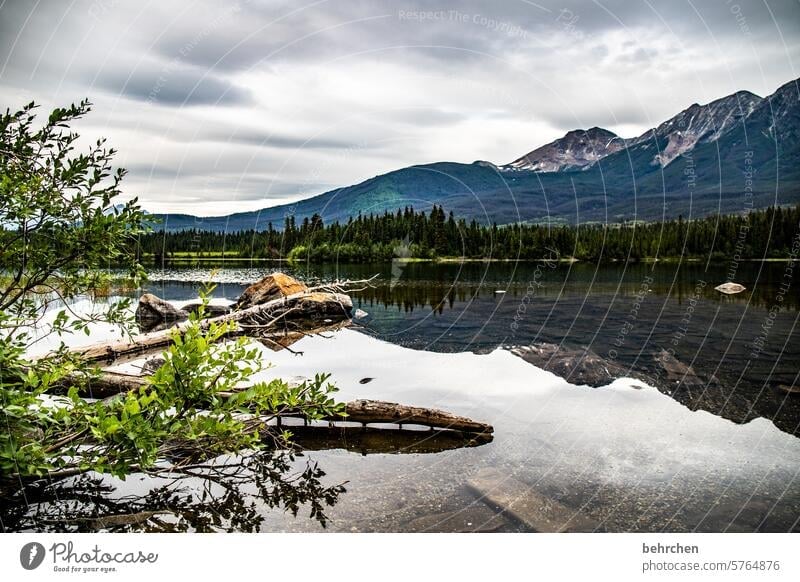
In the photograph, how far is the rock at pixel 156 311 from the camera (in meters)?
20.3

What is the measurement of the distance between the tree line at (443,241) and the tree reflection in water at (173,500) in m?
20.0

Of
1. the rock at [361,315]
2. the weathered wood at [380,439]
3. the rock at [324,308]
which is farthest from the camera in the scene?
the rock at [361,315]

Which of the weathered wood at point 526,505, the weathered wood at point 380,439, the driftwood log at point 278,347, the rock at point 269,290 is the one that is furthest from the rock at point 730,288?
the weathered wood at point 526,505

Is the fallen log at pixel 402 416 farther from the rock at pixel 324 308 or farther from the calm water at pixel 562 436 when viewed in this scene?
the rock at pixel 324 308

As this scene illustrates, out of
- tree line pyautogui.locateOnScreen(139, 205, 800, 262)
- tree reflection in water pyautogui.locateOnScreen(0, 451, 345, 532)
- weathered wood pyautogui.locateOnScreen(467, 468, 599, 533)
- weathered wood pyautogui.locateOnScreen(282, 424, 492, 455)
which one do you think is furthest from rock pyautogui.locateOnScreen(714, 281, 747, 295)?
tree reflection in water pyautogui.locateOnScreen(0, 451, 345, 532)

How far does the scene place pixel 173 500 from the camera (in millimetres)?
6090

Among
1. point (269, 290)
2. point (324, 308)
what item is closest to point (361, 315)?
point (324, 308)

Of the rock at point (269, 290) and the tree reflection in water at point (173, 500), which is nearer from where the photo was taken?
the tree reflection in water at point (173, 500)

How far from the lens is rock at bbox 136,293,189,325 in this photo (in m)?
20.3

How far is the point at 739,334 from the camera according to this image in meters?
16.2

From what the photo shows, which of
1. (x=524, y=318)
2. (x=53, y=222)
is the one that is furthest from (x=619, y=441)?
(x=524, y=318)

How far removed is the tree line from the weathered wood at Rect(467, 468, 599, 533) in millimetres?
20944

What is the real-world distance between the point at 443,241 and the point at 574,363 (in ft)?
151

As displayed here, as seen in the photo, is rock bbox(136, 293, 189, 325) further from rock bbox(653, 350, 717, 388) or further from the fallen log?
rock bbox(653, 350, 717, 388)
